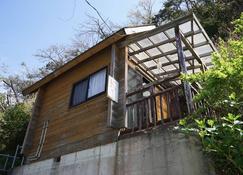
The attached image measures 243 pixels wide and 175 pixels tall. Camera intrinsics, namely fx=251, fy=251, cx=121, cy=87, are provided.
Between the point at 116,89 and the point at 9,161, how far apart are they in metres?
7.32

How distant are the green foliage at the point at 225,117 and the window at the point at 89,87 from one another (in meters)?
4.27

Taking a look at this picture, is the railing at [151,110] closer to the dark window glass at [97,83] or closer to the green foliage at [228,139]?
the dark window glass at [97,83]

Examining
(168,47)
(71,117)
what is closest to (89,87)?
(71,117)

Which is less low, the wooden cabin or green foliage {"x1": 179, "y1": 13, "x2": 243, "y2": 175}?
the wooden cabin

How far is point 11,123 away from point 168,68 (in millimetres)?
9679

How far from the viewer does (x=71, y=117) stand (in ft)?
29.1

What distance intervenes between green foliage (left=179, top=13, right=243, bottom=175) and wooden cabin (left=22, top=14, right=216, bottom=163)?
1.53m

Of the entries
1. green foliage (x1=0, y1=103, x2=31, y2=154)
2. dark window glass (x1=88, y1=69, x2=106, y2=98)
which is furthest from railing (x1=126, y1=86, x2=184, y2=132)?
green foliage (x1=0, y1=103, x2=31, y2=154)

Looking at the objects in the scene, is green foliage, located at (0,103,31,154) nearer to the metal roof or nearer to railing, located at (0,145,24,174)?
railing, located at (0,145,24,174)

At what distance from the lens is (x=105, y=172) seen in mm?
6434

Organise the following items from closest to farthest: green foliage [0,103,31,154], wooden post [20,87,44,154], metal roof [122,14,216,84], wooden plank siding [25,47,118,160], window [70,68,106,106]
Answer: metal roof [122,14,216,84] < wooden plank siding [25,47,118,160] < window [70,68,106,106] < wooden post [20,87,44,154] < green foliage [0,103,31,154]

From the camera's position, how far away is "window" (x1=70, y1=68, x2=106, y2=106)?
850 cm

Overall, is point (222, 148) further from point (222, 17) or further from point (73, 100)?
point (222, 17)

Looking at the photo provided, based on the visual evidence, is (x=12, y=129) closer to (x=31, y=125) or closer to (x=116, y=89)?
(x=31, y=125)
